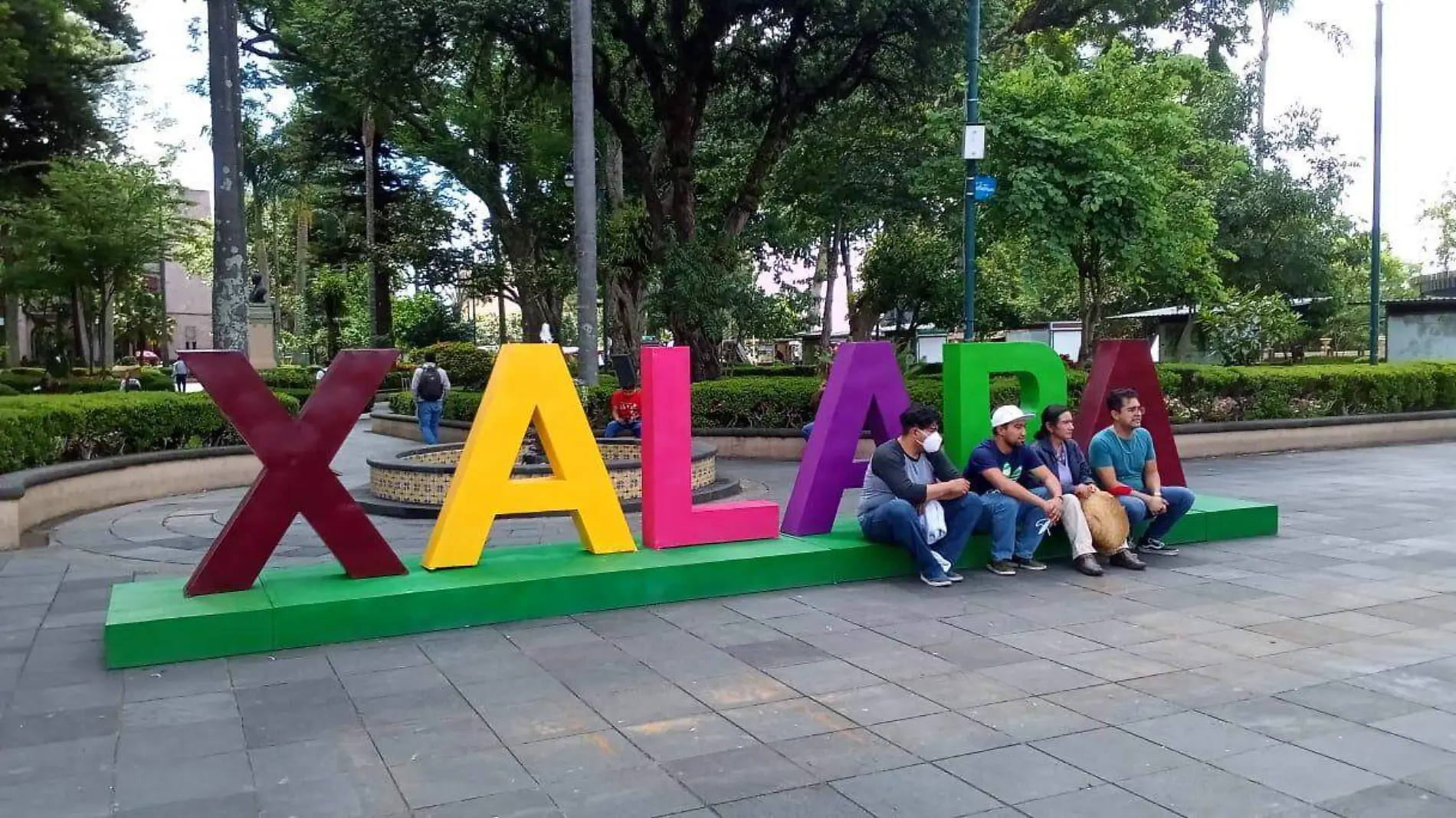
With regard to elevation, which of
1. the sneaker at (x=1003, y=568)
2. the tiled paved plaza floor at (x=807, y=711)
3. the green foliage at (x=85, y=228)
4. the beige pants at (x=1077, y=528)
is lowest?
the tiled paved plaza floor at (x=807, y=711)

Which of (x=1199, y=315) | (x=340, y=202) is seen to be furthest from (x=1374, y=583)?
(x=340, y=202)

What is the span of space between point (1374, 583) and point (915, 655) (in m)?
3.93

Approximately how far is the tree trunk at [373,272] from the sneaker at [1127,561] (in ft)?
87.2

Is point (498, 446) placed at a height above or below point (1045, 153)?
below

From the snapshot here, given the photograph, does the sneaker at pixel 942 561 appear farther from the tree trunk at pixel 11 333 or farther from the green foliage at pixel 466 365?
the tree trunk at pixel 11 333

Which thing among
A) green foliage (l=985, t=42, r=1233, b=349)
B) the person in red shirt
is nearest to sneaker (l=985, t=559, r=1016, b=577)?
the person in red shirt

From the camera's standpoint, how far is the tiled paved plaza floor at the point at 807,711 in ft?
12.9

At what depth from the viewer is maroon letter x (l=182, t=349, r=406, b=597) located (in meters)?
6.04

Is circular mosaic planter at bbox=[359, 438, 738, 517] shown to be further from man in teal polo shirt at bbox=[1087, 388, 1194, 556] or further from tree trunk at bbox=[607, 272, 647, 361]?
tree trunk at bbox=[607, 272, 647, 361]

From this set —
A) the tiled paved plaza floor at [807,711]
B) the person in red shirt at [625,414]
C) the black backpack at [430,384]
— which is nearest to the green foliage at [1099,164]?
the person in red shirt at [625,414]

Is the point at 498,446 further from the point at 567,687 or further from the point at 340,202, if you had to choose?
the point at 340,202

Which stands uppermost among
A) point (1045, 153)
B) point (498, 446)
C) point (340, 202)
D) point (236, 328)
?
point (340, 202)

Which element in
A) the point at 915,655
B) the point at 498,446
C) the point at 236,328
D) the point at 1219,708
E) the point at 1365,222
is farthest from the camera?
the point at 1365,222

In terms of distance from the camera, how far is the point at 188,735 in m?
4.56
